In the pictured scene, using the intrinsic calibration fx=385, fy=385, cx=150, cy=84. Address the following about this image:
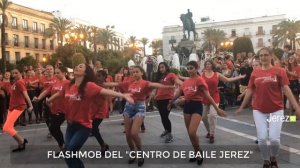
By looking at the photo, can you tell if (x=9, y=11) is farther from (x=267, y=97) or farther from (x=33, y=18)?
(x=267, y=97)

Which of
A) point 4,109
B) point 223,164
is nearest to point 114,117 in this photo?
point 4,109

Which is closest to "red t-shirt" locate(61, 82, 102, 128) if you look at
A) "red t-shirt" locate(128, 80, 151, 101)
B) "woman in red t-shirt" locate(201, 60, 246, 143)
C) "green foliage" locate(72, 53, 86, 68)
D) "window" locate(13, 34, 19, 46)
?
"green foliage" locate(72, 53, 86, 68)

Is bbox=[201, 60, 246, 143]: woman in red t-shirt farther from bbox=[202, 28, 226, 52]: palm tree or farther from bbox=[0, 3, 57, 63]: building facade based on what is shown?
bbox=[202, 28, 226, 52]: palm tree

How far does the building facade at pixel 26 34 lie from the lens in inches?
2422

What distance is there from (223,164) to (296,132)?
3626 millimetres

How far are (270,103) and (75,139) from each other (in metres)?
2.95

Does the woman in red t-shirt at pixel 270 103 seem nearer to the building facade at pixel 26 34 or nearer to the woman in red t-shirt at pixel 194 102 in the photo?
the woman in red t-shirt at pixel 194 102

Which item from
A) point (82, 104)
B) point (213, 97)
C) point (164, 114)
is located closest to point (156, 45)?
point (164, 114)

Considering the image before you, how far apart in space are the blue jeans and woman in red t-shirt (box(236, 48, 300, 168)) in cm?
265

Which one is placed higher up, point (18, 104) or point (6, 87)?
point (6, 87)

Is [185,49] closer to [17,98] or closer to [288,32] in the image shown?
[17,98]

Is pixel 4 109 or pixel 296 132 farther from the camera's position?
pixel 4 109

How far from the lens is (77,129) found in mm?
5207

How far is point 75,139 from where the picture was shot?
509 cm
